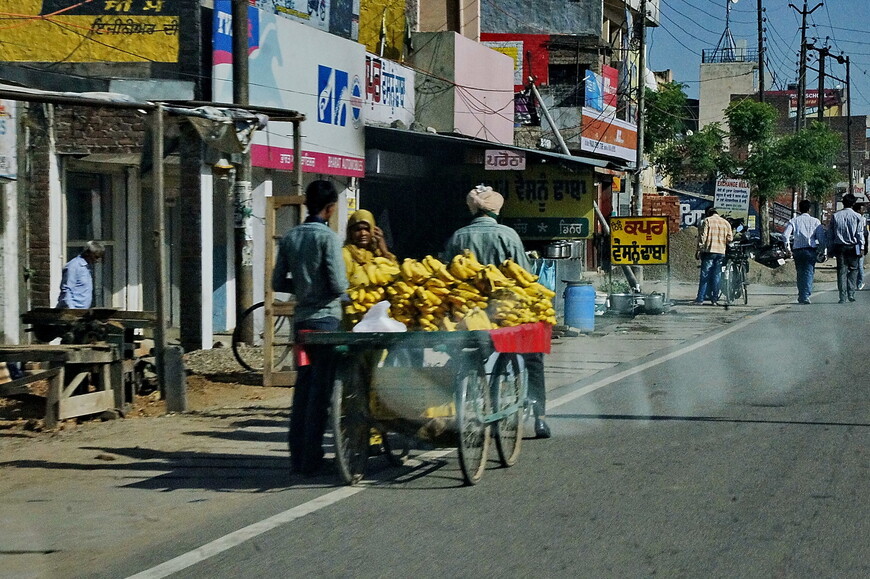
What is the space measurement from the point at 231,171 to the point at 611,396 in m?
5.67

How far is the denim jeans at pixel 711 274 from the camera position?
22.7 m

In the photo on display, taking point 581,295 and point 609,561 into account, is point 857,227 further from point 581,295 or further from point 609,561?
point 609,561

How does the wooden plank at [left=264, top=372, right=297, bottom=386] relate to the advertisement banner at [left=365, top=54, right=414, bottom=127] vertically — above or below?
below

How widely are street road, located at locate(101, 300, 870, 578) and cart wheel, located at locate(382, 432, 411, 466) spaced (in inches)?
3.9

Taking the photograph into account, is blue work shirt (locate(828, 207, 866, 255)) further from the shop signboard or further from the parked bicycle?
the shop signboard

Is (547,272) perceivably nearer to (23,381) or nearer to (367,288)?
(23,381)

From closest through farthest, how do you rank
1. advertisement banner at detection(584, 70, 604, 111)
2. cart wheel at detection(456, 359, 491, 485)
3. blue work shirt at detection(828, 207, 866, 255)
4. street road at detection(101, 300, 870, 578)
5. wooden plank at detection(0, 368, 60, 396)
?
Answer: street road at detection(101, 300, 870, 578), cart wheel at detection(456, 359, 491, 485), wooden plank at detection(0, 368, 60, 396), blue work shirt at detection(828, 207, 866, 255), advertisement banner at detection(584, 70, 604, 111)

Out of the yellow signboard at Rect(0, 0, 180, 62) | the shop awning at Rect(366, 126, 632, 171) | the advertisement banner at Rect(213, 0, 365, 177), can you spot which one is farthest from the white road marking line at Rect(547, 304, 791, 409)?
the yellow signboard at Rect(0, 0, 180, 62)

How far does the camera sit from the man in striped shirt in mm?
22344

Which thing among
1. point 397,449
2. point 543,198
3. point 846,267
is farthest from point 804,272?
point 397,449

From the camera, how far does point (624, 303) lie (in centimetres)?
2061

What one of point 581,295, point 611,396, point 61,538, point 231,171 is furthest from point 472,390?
point 581,295

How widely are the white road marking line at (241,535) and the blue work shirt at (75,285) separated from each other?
6383mm

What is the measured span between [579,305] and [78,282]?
26.0 feet
